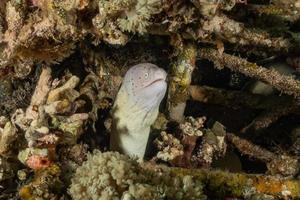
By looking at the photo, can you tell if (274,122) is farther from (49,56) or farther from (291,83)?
(49,56)

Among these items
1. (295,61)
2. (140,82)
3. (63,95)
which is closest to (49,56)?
(63,95)

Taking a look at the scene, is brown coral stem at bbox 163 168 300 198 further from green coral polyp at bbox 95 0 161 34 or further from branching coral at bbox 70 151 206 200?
green coral polyp at bbox 95 0 161 34

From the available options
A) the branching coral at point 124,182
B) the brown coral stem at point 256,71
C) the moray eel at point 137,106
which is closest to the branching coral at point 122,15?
the moray eel at point 137,106

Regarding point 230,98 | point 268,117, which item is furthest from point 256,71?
point 268,117

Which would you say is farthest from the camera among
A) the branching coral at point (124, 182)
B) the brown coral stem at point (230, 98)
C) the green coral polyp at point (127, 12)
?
the brown coral stem at point (230, 98)

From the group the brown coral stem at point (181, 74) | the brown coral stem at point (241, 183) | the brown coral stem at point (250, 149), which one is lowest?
the brown coral stem at point (250, 149)

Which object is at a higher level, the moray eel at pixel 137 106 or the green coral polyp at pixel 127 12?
the green coral polyp at pixel 127 12

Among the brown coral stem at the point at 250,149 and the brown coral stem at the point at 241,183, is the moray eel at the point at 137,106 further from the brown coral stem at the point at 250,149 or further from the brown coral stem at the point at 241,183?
the brown coral stem at the point at 250,149
